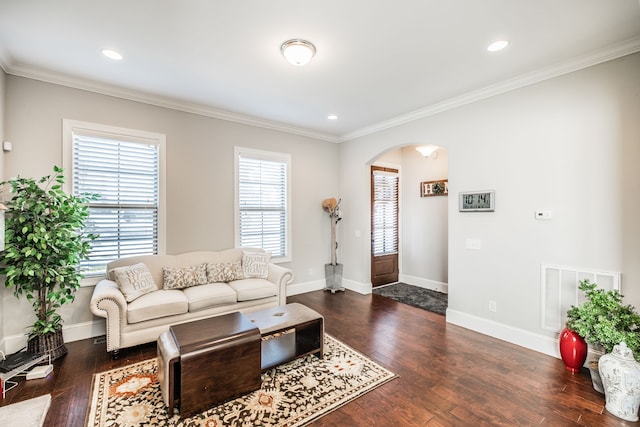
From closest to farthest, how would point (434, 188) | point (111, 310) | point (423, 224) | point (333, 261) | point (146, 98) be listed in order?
point (111, 310) < point (146, 98) < point (434, 188) < point (333, 261) < point (423, 224)

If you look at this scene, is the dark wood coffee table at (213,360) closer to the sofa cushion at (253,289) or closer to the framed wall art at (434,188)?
the sofa cushion at (253,289)

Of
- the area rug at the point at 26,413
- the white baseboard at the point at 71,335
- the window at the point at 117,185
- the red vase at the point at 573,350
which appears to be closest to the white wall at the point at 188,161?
the white baseboard at the point at 71,335

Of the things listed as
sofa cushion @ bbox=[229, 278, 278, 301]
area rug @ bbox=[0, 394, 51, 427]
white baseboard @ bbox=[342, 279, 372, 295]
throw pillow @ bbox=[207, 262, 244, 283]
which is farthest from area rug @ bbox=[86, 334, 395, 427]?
white baseboard @ bbox=[342, 279, 372, 295]

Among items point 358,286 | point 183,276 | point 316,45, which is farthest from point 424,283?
point 316,45

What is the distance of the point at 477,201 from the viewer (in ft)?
11.9

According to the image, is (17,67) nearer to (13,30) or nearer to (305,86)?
(13,30)

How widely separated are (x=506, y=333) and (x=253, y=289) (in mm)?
3078

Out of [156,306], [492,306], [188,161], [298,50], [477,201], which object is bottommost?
[492,306]

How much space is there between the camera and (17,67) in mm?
2977

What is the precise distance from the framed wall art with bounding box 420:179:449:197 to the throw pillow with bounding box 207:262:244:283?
3757 mm

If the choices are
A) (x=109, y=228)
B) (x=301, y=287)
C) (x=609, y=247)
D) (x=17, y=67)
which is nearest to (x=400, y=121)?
(x=609, y=247)

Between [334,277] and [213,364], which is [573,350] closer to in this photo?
[213,364]

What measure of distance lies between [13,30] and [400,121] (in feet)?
14.5

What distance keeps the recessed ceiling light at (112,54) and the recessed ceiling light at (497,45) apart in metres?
3.50
